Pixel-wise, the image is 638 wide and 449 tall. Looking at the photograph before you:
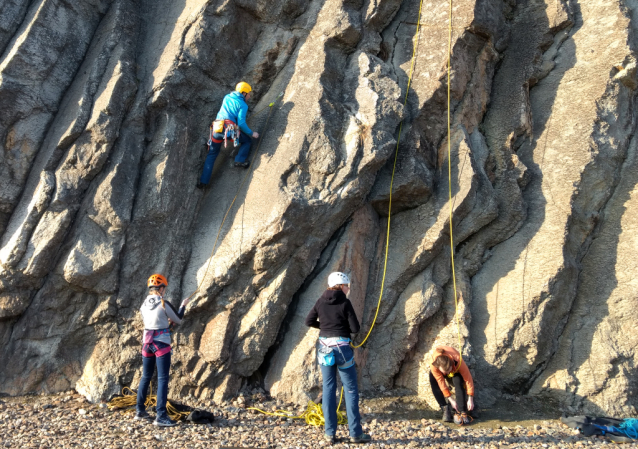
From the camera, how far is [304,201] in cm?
760

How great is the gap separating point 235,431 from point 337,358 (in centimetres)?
181

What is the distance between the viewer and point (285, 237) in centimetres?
757

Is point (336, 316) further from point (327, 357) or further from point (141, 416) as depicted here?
point (141, 416)

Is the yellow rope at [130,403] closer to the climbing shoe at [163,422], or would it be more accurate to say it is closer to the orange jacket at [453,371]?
the climbing shoe at [163,422]

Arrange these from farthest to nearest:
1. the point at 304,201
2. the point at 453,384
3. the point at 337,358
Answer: the point at 304,201
the point at 453,384
the point at 337,358

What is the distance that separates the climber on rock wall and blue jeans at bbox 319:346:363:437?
1.66m

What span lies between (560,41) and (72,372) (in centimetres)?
1079

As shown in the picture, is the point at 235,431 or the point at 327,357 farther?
the point at 235,431

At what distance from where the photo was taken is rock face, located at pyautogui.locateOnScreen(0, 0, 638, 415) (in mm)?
7469

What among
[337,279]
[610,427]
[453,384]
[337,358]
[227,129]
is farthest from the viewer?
[227,129]

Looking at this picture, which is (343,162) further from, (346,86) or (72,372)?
(72,372)

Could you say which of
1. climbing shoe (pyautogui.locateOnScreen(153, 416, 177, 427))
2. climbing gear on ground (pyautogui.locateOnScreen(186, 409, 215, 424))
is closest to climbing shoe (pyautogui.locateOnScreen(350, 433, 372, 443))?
climbing gear on ground (pyautogui.locateOnScreen(186, 409, 215, 424))

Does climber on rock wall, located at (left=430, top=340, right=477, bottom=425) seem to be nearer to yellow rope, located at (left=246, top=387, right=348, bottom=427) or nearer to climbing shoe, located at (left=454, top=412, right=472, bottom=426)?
climbing shoe, located at (left=454, top=412, right=472, bottom=426)

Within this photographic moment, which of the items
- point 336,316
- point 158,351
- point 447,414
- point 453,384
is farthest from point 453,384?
point 158,351
